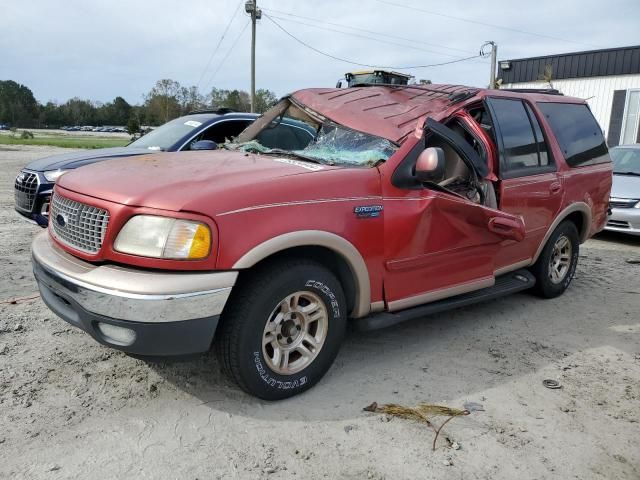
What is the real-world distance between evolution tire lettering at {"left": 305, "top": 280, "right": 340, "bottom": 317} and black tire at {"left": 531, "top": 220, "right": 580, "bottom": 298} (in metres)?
2.80

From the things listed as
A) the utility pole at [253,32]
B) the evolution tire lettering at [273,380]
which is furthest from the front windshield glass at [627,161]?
the utility pole at [253,32]

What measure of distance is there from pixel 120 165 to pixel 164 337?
1.46 meters

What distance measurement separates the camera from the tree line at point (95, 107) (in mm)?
65375

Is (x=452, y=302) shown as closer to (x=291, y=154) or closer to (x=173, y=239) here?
(x=291, y=154)

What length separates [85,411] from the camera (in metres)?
3.05

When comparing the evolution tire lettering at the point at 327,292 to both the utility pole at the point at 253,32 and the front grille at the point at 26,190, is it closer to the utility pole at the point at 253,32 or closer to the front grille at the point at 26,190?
the front grille at the point at 26,190

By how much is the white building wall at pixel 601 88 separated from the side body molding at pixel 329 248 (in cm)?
2026

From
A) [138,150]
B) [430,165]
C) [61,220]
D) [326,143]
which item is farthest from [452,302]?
[138,150]

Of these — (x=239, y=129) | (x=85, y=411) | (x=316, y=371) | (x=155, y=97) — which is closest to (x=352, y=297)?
(x=316, y=371)

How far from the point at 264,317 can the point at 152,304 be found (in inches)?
24.7

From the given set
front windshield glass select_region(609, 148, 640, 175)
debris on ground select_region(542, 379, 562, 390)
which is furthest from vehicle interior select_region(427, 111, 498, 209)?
front windshield glass select_region(609, 148, 640, 175)

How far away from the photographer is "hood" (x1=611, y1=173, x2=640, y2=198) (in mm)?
8555

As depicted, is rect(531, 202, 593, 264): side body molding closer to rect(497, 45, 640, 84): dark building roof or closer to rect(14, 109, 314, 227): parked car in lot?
rect(14, 109, 314, 227): parked car in lot

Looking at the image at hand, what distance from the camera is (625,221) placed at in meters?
8.41
